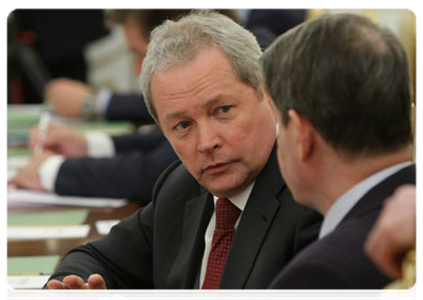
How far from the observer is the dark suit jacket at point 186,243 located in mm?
1556

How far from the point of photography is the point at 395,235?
0.79m

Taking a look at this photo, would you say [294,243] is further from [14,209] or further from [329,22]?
[14,209]

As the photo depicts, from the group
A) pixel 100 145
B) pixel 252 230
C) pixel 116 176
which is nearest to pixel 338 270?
pixel 252 230

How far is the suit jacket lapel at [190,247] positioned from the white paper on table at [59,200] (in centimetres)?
100

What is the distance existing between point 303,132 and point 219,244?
0.63 metres

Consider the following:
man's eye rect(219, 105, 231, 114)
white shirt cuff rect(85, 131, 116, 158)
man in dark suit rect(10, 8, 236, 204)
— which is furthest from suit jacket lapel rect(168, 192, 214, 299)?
white shirt cuff rect(85, 131, 116, 158)

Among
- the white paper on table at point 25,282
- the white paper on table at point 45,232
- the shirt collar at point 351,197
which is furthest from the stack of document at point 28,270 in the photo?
the shirt collar at point 351,197

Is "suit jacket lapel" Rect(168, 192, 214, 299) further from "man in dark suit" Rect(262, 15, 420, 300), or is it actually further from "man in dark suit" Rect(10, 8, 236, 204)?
"man in dark suit" Rect(10, 8, 236, 204)

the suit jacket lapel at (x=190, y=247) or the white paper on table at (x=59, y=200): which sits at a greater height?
the suit jacket lapel at (x=190, y=247)

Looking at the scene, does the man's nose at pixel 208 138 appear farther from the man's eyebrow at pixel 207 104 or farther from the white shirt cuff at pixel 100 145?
the white shirt cuff at pixel 100 145

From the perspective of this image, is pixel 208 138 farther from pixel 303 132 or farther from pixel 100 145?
pixel 100 145

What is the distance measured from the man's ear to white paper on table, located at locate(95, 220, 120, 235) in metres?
1.35

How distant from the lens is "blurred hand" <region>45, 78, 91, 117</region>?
4.60 m

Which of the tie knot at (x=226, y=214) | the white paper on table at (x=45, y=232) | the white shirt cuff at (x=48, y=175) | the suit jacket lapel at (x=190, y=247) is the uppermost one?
the tie knot at (x=226, y=214)
